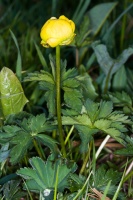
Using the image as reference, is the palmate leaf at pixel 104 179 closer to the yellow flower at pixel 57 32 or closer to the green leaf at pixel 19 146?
the green leaf at pixel 19 146

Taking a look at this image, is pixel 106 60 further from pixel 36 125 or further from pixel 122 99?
pixel 36 125

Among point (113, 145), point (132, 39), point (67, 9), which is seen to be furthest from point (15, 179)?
point (67, 9)

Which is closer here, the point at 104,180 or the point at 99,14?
the point at 104,180

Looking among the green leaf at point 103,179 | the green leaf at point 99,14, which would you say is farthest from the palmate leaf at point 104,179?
the green leaf at point 99,14

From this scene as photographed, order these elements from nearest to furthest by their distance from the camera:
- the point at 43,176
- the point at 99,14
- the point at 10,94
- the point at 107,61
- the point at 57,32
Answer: the point at 57,32, the point at 43,176, the point at 10,94, the point at 107,61, the point at 99,14

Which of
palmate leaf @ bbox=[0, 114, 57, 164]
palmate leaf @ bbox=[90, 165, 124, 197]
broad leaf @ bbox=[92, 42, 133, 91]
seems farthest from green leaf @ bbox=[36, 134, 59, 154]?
broad leaf @ bbox=[92, 42, 133, 91]

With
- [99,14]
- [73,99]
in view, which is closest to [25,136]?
[73,99]
